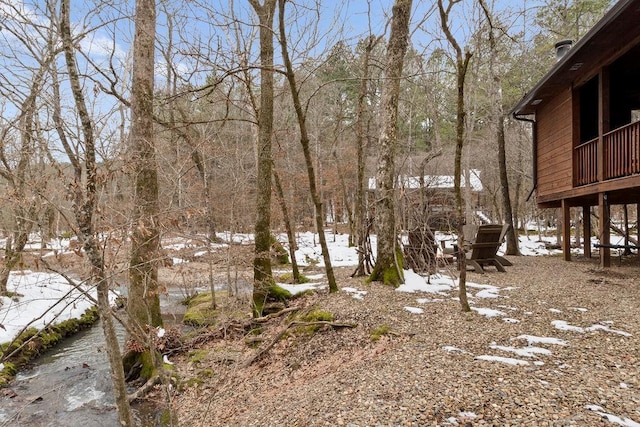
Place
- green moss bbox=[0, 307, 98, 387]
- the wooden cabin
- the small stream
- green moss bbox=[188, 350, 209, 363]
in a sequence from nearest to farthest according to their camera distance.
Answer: the small stream → green moss bbox=[188, 350, 209, 363] → green moss bbox=[0, 307, 98, 387] → the wooden cabin

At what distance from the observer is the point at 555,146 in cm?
1031

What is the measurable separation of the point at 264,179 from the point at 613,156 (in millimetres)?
6755

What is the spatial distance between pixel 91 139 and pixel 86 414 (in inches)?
153

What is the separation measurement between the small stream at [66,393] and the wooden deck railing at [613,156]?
28.1 feet

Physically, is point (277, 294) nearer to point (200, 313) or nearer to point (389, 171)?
point (200, 313)

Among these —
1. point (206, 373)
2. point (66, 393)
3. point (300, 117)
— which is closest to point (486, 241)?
point (300, 117)

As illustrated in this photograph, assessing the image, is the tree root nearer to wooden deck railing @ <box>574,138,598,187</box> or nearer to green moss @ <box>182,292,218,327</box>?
green moss @ <box>182,292,218,327</box>

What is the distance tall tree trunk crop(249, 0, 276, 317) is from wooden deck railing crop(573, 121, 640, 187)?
6347 mm

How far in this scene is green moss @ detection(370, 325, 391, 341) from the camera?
4477 millimetres

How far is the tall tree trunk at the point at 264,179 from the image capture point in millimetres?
6730

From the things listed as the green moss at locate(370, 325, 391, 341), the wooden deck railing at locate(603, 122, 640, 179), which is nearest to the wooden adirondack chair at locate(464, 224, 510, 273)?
the wooden deck railing at locate(603, 122, 640, 179)

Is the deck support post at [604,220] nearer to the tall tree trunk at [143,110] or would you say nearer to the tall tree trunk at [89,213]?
the tall tree trunk at [143,110]

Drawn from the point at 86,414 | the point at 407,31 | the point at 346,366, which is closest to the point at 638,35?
the point at 407,31

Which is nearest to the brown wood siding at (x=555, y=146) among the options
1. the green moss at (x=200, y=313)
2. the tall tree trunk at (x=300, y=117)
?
the tall tree trunk at (x=300, y=117)
